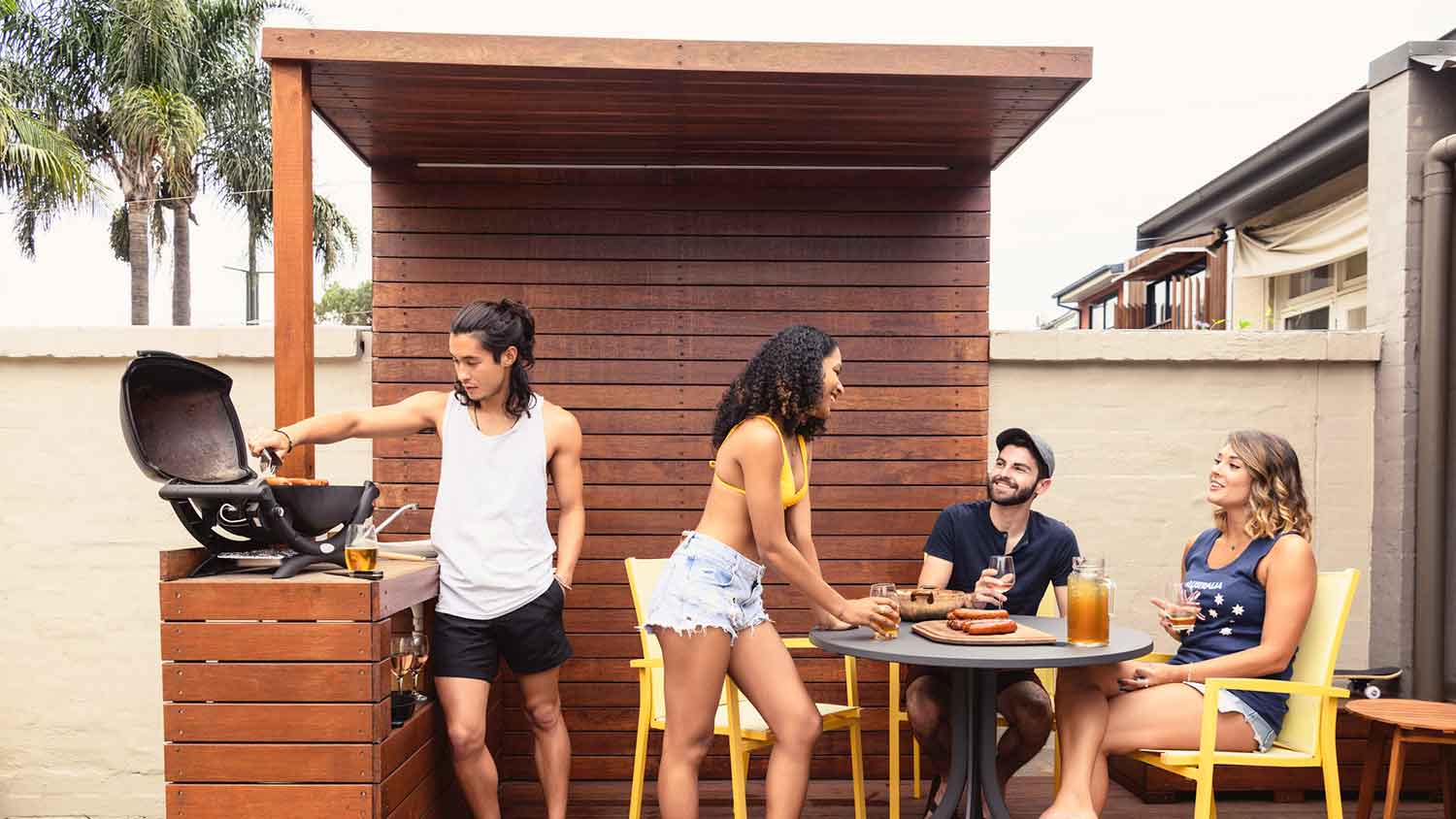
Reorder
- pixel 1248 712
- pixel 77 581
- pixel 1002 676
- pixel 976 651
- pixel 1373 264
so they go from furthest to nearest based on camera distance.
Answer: pixel 1373 264
pixel 77 581
pixel 1002 676
pixel 1248 712
pixel 976 651

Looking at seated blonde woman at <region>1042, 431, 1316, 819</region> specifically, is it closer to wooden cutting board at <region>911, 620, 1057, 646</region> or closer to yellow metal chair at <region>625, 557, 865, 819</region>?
wooden cutting board at <region>911, 620, 1057, 646</region>

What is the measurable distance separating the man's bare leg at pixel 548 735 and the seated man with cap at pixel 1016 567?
1.11 meters

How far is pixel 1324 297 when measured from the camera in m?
7.98

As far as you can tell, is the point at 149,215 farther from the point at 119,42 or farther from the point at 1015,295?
the point at 1015,295

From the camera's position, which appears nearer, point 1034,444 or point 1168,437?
point 1034,444

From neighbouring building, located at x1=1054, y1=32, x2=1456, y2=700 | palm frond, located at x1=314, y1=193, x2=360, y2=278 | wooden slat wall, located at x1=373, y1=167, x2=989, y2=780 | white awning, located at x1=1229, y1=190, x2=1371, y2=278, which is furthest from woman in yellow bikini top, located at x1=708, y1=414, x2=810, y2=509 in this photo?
palm frond, located at x1=314, y1=193, x2=360, y2=278

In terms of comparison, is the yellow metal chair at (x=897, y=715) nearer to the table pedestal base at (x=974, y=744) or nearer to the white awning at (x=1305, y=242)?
the table pedestal base at (x=974, y=744)

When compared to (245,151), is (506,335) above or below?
below

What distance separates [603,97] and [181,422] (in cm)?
165

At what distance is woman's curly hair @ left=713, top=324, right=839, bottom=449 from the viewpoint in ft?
10.0

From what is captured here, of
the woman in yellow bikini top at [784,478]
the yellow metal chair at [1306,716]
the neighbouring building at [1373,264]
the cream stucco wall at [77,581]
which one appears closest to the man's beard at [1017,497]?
the yellow metal chair at [1306,716]

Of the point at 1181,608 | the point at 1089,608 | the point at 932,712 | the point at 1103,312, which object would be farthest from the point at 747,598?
the point at 1103,312

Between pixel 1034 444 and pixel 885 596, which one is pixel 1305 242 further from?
pixel 885 596

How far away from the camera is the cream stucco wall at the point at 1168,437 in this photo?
4.81m
